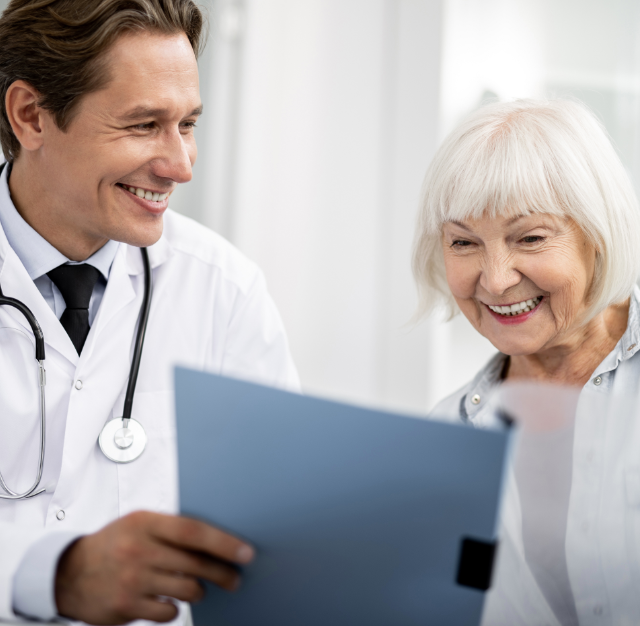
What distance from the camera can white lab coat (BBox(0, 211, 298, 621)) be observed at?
1.27m

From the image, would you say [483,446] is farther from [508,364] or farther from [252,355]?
[252,355]

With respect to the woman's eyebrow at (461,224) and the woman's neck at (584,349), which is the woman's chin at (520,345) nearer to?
the woman's neck at (584,349)

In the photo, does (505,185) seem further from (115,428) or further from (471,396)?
(115,428)

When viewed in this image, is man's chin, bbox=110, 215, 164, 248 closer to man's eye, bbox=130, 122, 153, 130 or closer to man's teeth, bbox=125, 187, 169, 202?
man's teeth, bbox=125, 187, 169, 202

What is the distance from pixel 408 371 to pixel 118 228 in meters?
1.49

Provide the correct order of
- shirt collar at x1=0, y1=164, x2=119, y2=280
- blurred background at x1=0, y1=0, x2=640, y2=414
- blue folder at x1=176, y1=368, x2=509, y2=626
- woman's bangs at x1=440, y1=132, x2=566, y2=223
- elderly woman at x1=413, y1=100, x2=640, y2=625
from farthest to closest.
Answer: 1. blurred background at x1=0, y1=0, x2=640, y2=414
2. shirt collar at x1=0, y1=164, x2=119, y2=280
3. woman's bangs at x1=440, y1=132, x2=566, y2=223
4. elderly woman at x1=413, y1=100, x2=640, y2=625
5. blue folder at x1=176, y1=368, x2=509, y2=626

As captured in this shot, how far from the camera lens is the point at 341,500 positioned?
71 centimetres

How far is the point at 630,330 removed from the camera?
1.22m

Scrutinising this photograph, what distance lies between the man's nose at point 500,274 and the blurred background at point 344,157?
1.19 meters

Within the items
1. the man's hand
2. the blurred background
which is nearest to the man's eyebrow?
the man's hand

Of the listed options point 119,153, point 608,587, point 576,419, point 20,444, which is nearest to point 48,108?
point 119,153

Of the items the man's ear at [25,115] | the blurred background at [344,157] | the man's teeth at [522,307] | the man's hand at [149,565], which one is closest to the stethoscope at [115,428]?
the man's ear at [25,115]

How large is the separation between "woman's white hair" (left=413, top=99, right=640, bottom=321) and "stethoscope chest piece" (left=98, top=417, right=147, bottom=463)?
2.40 ft

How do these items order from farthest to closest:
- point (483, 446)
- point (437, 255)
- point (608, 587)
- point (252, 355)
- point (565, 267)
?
point (252, 355)
point (437, 255)
point (565, 267)
point (608, 587)
point (483, 446)
